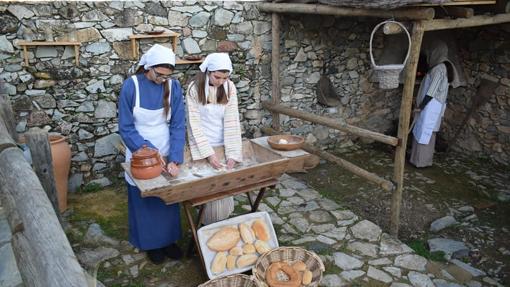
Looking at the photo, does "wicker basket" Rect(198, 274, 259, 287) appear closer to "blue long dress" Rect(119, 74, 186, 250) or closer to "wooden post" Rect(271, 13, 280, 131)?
"blue long dress" Rect(119, 74, 186, 250)

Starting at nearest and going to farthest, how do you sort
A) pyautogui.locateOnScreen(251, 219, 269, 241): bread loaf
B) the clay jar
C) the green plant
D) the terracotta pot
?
the clay jar, pyautogui.locateOnScreen(251, 219, 269, 241): bread loaf, the terracotta pot, the green plant

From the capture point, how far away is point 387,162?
6.52m

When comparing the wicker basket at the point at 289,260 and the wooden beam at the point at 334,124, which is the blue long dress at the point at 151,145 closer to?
the wicker basket at the point at 289,260

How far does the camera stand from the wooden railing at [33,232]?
165 cm

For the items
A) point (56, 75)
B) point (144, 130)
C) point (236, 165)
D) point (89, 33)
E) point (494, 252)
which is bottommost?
point (494, 252)

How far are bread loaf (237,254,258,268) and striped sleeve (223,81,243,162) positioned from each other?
0.82m

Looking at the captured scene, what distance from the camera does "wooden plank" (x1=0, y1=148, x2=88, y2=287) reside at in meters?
1.64

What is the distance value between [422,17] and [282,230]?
2427mm

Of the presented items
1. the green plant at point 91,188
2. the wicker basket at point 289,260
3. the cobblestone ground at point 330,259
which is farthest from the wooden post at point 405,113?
the green plant at point 91,188

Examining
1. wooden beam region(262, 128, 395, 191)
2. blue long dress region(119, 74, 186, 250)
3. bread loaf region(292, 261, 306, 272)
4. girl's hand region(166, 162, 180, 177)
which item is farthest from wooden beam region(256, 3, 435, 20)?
girl's hand region(166, 162, 180, 177)

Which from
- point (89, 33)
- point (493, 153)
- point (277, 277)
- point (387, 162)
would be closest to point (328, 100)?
point (387, 162)

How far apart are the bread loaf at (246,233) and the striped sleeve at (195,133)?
0.66 m

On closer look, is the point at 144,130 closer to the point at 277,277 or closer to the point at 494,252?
the point at 277,277

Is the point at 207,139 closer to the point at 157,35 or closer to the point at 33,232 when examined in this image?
the point at 33,232
